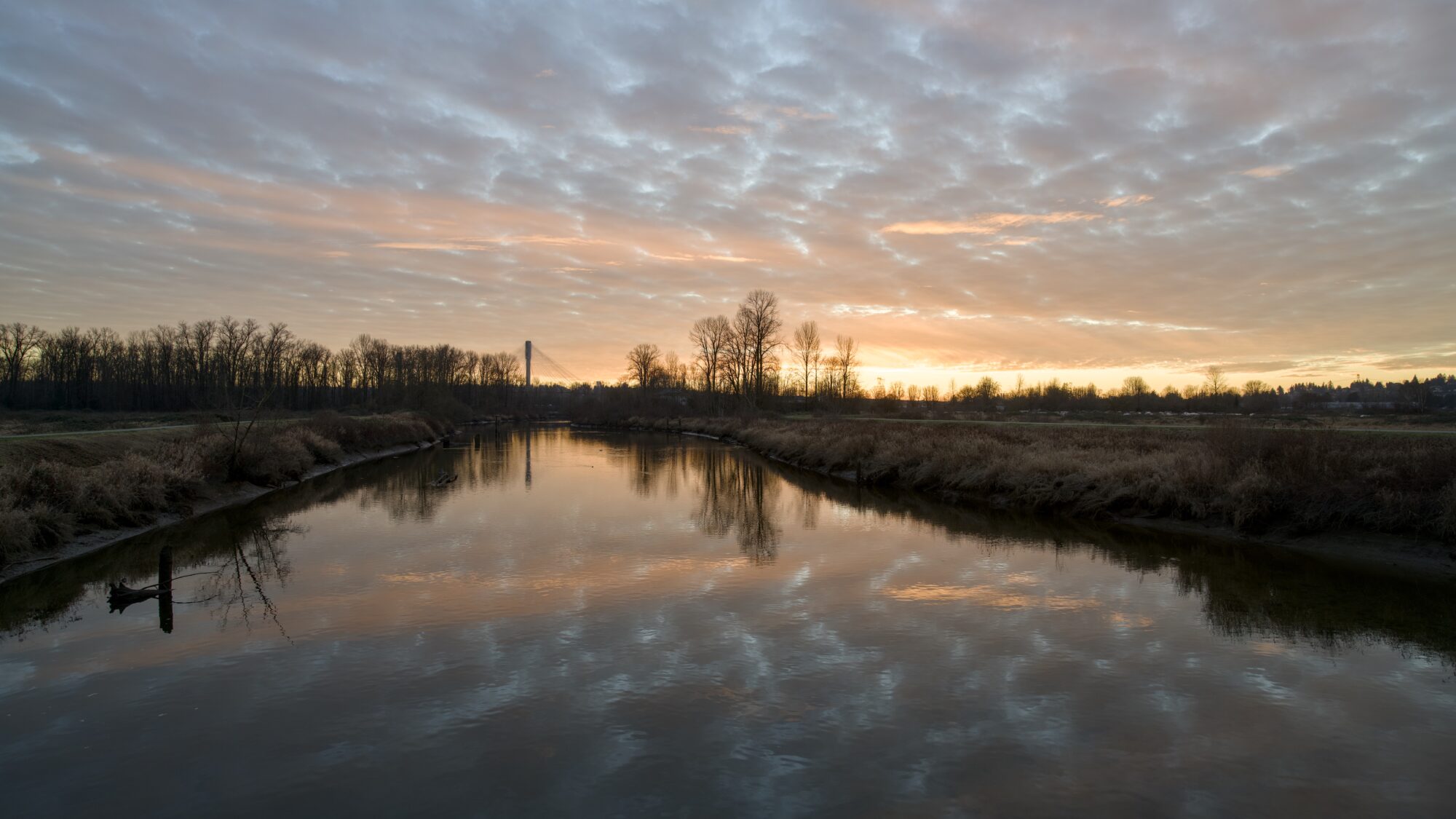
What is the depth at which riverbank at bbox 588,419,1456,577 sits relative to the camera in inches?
562

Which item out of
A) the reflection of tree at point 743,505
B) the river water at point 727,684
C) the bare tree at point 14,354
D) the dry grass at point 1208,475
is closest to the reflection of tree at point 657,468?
the reflection of tree at point 743,505

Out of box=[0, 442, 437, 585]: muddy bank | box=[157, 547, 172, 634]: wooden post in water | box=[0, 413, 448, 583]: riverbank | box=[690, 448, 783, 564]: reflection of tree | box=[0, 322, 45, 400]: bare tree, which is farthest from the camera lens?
box=[0, 322, 45, 400]: bare tree

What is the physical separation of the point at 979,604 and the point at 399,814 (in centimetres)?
864

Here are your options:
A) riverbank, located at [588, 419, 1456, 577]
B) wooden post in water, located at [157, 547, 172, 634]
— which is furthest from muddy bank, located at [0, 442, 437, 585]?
riverbank, located at [588, 419, 1456, 577]

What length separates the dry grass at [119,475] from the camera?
1391 cm

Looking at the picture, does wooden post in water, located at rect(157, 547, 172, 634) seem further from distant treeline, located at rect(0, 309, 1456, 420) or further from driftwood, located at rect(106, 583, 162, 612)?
distant treeline, located at rect(0, 309, 1456, 420)

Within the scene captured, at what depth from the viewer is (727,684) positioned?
8.11 metres

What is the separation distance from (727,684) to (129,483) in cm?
1693

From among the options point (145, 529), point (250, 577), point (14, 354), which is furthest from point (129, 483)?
point (14, 354)

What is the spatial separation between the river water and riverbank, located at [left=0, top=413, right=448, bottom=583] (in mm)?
876

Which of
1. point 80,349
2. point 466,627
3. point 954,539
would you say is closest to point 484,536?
point 466,627

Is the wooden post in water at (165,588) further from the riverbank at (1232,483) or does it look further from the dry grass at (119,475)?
the riverbank at (1232,483)

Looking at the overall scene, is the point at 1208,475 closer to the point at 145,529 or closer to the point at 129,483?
the point at 145,529

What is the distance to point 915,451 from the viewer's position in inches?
1105
